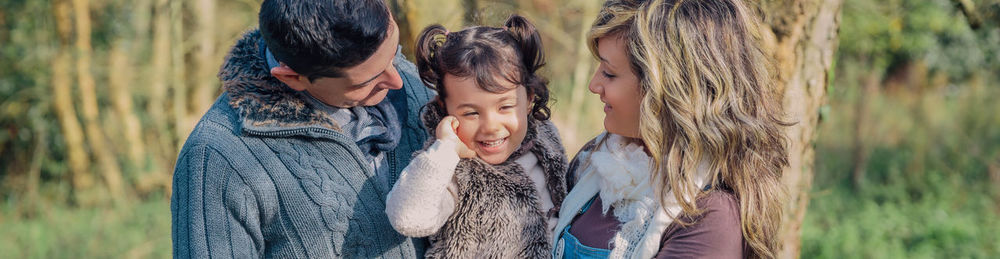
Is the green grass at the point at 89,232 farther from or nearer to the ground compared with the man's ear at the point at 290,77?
nearer to the ground

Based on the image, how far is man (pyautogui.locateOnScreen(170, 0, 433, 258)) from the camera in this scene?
1.96 meters

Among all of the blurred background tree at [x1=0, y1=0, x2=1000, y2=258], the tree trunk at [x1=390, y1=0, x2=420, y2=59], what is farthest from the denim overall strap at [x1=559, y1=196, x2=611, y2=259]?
the blurred background tree at [x1=0, y1=0, x2=1000, y2=258]

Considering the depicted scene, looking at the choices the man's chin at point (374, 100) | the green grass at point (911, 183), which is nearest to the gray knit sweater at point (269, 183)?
the man's chin at point (374, 100)

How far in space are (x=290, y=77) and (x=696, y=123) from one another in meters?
1.10

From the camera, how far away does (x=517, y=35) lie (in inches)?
90.5

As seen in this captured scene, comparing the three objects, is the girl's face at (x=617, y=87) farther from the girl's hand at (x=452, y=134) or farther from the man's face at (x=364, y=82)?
the man's face at (x=364, y=82)

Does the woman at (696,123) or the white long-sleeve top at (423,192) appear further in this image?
the white long-sleeve top at (423,192)

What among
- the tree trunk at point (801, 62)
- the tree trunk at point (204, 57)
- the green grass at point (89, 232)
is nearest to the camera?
the tree trunk at point (801, 62)

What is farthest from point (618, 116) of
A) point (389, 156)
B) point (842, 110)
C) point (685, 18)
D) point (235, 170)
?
point (842, 110)

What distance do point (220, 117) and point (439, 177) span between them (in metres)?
0.65

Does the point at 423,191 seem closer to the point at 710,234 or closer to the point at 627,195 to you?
the point at 627,195

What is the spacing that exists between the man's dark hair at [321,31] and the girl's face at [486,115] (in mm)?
297

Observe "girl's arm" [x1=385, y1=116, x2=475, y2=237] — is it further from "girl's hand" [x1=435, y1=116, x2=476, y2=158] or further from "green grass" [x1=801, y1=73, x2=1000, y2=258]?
"green grass" [x1=801, y1=73, x2=1000, y2=258]

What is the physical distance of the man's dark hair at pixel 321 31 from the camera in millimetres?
1895
